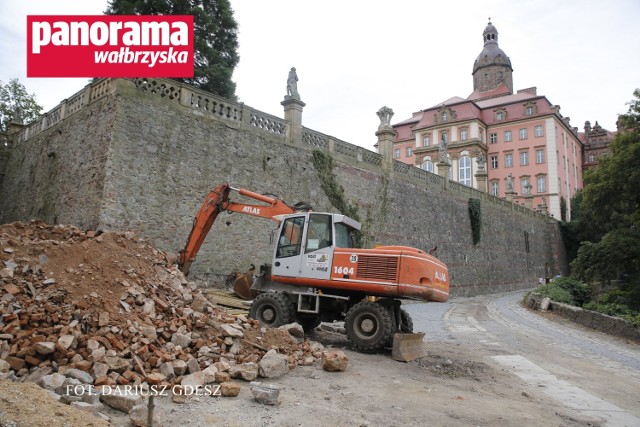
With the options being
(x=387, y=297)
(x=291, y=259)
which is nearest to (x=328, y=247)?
(x=291, y=259)

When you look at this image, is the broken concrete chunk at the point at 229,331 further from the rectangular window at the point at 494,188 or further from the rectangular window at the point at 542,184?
the rectangular window at the point at 494,188

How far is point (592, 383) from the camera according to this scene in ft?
21.2

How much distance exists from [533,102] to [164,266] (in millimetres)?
53587

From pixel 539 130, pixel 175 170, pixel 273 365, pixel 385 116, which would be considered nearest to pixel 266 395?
pixel 273 365

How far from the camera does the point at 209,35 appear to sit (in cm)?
2292

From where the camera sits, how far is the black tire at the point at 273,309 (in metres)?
7.75

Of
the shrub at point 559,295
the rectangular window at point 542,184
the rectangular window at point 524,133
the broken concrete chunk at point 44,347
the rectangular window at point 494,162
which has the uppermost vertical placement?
the rectangular window at point 524,133

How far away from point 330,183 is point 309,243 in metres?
9.44

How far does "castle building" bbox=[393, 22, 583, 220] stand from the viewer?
162 feet

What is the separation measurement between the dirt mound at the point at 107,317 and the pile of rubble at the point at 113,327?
0.5 inches

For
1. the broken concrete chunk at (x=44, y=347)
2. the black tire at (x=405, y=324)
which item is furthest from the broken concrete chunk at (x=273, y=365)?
the black tire at (x=405, y=324)

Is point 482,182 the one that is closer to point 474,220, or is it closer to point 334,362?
point 474,220

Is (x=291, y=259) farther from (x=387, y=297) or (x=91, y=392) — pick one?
(x=91, y=392)

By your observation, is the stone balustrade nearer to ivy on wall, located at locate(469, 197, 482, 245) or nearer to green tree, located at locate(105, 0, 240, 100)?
green tree, located at locate(105, 0, 240, 100)
